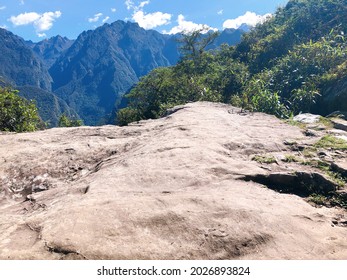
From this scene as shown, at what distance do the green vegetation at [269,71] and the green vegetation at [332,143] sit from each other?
272 centimetres

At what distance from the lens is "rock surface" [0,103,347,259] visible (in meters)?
3.34

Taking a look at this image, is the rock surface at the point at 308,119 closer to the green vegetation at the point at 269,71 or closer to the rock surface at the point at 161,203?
the green vegetation at the point at 269,71

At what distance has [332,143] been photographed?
6.42 m

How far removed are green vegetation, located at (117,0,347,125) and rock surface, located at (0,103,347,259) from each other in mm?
5141

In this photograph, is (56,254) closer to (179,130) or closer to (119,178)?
(119,178)

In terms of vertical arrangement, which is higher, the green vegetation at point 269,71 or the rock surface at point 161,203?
the green vegetation at point 269,71

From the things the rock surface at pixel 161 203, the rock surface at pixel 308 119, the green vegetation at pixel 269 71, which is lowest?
the rock surface at pixel 161 203

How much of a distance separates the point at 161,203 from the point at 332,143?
4072mm

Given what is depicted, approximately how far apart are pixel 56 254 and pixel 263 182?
123 inches

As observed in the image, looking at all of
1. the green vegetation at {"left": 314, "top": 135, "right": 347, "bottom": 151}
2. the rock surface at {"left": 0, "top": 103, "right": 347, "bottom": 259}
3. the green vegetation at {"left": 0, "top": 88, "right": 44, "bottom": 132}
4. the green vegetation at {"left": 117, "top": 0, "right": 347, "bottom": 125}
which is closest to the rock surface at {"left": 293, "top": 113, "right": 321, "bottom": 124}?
the green vegetation at {"left": 117, "top": 0, "right": 347, "bottom": 125}

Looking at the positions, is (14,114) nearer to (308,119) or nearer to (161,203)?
(308,119)

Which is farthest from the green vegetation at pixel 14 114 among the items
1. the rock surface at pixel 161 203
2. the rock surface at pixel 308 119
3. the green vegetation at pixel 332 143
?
the green vegetation at pixel 332 143

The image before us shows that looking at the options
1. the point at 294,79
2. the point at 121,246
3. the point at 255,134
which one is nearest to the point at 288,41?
the point at 294,79

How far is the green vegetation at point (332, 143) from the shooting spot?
6199 millimetres
